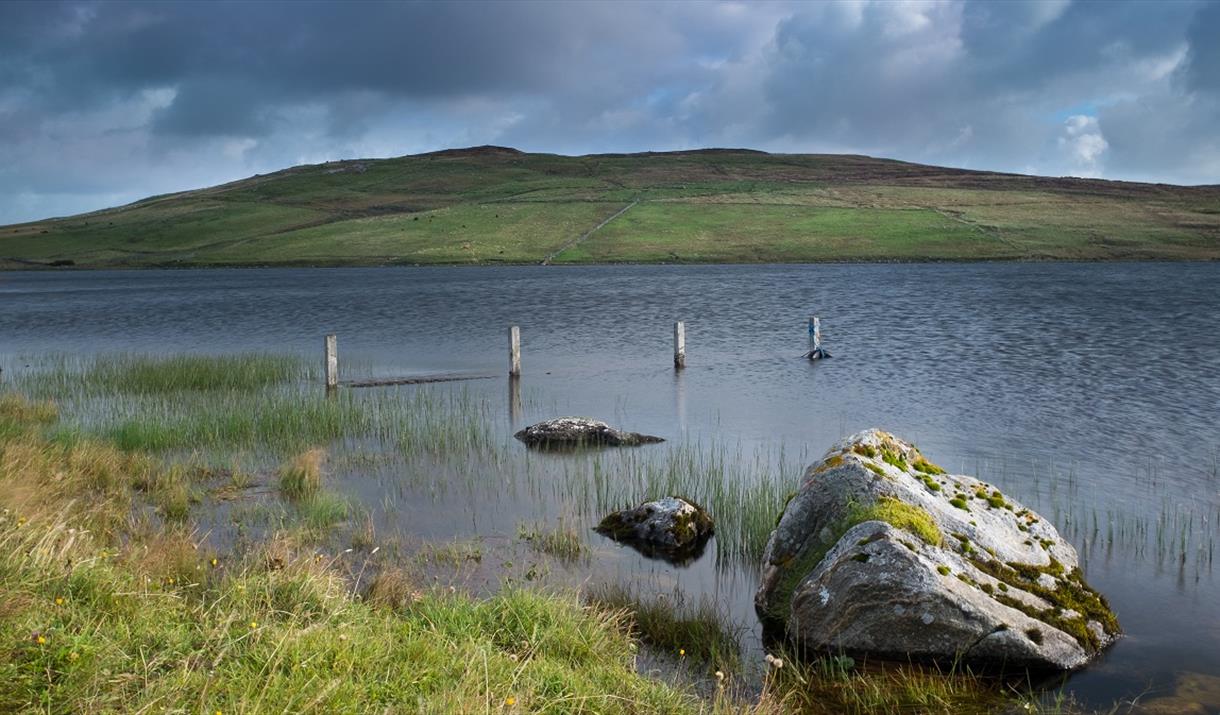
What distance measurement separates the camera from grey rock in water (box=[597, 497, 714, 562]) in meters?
12.3

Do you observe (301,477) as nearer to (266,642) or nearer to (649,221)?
(266,642)

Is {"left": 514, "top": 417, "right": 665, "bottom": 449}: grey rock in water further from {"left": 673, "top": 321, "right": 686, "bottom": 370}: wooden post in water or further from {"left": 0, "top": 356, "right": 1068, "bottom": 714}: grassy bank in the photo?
{"left": 673, "top": 321, "right": 686, "bottom": 370}: wooden post in water

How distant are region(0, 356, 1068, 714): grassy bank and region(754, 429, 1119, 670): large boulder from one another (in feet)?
1.37

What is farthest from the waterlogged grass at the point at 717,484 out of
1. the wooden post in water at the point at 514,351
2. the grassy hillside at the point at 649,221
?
the grassy hillside at the point at 649,221

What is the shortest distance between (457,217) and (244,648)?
11895 centimetres

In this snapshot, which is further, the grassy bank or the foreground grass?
the grassy bank

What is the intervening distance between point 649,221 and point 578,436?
9748 cm

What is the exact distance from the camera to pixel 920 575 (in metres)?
8.88

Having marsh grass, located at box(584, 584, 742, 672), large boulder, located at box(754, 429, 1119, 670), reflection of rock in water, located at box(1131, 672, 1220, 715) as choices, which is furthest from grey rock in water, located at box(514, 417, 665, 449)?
reflection of rock in water, located at box(1131, 672, 1220, 715)

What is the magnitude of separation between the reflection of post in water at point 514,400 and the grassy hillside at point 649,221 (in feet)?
230

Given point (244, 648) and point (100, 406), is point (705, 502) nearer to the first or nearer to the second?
point (244, 648)

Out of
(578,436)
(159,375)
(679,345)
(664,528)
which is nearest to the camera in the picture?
(664,528)

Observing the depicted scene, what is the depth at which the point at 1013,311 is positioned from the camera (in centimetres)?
5053

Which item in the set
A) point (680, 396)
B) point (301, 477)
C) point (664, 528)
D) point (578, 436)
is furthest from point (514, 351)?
point (664, 528)
